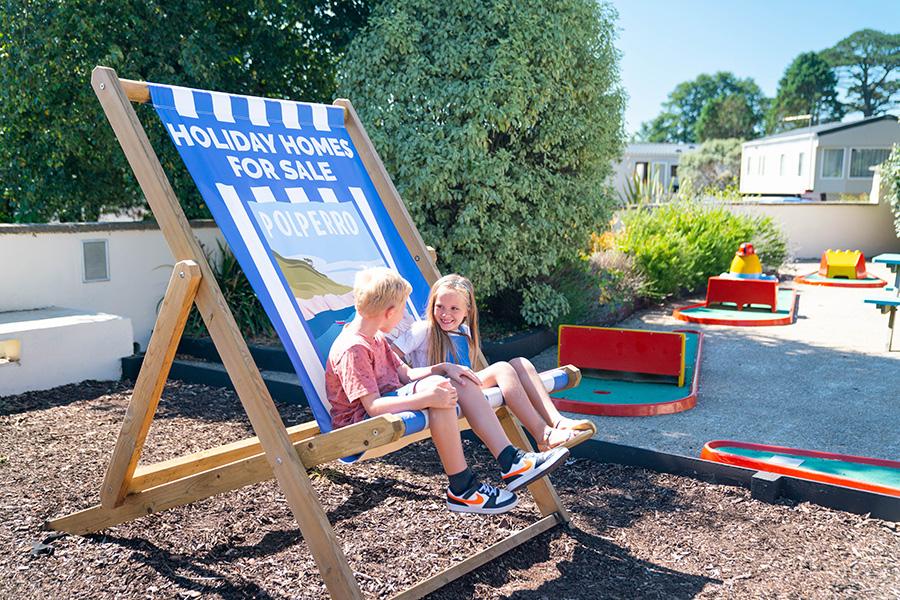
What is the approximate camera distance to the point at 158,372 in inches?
127

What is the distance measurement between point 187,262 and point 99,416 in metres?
2.83

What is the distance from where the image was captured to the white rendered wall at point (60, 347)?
18.9 feet

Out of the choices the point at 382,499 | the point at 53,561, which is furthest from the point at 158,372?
the point at 382,499

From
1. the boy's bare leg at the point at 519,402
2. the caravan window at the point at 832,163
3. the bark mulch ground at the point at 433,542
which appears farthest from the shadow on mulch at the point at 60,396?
the caravan window at the point at 832,163

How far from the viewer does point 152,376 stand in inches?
127

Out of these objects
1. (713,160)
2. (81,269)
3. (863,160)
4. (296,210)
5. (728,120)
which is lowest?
(81,269)

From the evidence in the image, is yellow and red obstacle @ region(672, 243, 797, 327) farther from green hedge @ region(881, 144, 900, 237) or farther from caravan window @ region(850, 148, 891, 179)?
caravan window @ region(850, 148, 891, 179)

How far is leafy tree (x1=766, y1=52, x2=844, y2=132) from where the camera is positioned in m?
98.2

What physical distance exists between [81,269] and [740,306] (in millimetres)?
7881

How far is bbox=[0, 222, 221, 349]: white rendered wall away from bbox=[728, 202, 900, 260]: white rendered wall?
50.4 feet

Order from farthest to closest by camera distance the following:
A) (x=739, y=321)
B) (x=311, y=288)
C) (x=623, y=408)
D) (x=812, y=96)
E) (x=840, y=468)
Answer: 1. (x=812, y=96)
2. (x=739, y=321)
3. (x=623, y=408)
4. (x=840, y=468)
5. (x=311, y=288)

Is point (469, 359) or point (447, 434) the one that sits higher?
point (469, 359)

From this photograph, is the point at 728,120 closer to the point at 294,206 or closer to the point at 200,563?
the point at 294,206

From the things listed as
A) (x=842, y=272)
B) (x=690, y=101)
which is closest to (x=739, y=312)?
(x=842, y=272)
